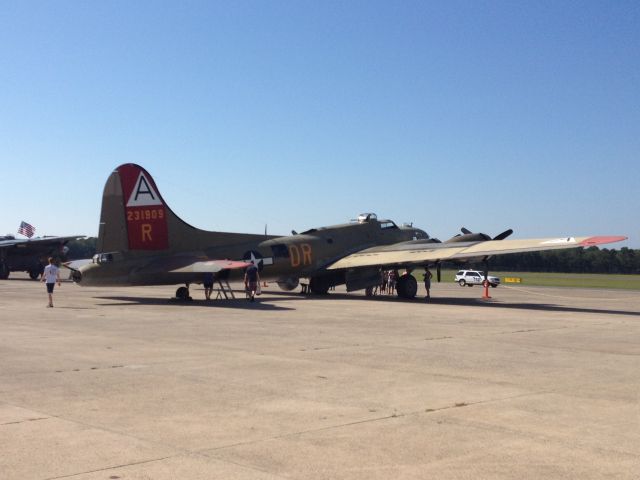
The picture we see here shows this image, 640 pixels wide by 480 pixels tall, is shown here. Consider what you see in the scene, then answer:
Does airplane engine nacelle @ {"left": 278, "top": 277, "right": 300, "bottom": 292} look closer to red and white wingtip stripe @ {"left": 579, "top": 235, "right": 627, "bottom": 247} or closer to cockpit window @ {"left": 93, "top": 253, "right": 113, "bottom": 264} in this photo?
cockpit window @ {"left": 93, "top": 253, "right": 113, "bottom": 264}

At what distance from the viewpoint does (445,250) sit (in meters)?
32.3

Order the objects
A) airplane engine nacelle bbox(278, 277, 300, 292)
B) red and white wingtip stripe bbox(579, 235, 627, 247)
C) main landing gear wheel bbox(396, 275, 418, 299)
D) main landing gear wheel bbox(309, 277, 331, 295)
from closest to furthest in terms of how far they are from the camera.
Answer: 1. red and white wingtip stripe bbox(579, 235, 627, 247)
2. main landing gear wheel bbox(396, 275, 418, 299)
3. airplane engine nacelle bbox(278, 277, 300, 292)
4. main landing gear wheel bbox(309, 277, 331, 295)

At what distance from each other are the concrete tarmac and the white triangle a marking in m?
10.3

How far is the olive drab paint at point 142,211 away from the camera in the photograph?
29.5 m

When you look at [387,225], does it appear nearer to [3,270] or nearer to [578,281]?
[3,270]

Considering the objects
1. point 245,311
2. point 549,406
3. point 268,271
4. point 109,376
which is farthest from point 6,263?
point 549,406

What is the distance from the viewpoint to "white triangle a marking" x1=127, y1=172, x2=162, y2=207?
2962 centimetres

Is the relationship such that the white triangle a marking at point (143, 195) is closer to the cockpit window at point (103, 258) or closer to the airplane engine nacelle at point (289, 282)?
the cockpit window at point (103, 258)

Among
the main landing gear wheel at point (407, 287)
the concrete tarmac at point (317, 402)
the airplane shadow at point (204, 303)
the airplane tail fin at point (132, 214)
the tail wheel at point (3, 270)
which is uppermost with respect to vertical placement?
the airplane tail fin at point (132, 214)

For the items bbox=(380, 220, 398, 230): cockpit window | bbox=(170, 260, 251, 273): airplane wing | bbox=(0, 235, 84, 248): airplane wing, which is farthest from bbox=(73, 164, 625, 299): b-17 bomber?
bbox=(0, 235, 84, 248): airplane wing

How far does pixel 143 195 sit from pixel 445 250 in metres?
13.0

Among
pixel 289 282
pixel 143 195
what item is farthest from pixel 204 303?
pixel 289 282

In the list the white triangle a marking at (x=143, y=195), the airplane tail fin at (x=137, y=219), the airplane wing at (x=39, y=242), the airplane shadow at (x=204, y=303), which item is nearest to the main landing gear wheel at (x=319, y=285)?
the airplane shadow at (x=204, y=303)

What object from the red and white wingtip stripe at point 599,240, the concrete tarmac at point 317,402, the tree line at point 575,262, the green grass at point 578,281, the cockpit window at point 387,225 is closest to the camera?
the concrete tarmac at point 317,402
